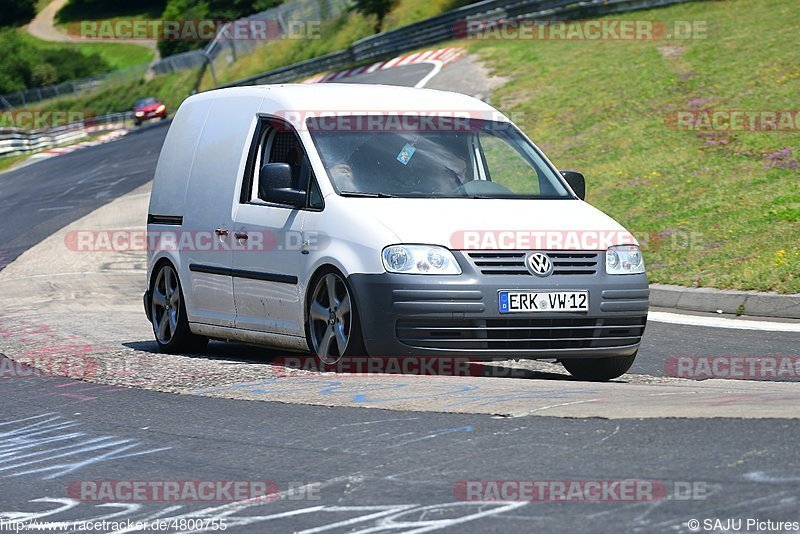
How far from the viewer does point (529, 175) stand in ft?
31.8

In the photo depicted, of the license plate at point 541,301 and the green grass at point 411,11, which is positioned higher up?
the green grass at point 411,11

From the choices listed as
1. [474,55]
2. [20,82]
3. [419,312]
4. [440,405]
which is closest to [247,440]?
[440,405]

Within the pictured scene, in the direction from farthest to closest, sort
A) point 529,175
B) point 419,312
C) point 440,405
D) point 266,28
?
point 266,28
point 529,175
point 419,312
point 440,405

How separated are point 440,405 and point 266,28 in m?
66.9

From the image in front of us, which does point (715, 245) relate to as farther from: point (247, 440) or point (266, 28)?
point (266, 28)

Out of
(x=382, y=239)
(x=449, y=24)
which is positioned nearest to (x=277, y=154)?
(x=382, y=239)

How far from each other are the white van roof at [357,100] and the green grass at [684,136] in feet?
16.0

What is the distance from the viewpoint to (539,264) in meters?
8.19

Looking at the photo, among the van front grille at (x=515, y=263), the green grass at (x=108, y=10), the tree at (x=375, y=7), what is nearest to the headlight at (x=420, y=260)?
the van front grille at (x=515, y=263)

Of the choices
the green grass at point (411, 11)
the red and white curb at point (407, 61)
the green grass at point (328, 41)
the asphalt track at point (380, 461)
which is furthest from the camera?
the green grass at point (328, 41)

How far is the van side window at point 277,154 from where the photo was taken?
30.3 ft

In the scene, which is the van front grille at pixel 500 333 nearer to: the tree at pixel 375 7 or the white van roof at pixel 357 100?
the white van roof at pixel 357 100

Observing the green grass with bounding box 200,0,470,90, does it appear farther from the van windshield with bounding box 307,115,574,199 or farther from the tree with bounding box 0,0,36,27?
the tree with bounding box 0,0,36,27

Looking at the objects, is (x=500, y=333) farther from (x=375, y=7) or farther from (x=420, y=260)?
(x=375, y=7)
